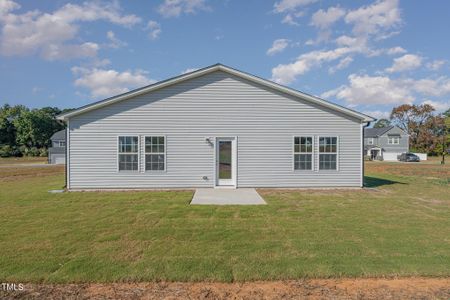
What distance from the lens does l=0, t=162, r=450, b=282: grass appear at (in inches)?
172

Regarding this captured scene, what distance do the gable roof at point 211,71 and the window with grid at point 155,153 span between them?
1.97 m

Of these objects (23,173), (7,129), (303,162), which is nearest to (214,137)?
(303,162)

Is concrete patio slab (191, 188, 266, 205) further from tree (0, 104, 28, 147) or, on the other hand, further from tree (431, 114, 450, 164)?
tree (431, 114, 450, 164)

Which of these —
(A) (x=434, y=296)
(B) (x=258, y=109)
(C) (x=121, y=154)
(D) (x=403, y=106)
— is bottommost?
(A) (x=434, y=296)

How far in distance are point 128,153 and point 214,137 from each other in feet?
11.9

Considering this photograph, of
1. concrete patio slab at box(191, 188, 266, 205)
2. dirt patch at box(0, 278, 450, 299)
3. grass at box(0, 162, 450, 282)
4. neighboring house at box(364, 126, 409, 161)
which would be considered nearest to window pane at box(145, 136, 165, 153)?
concrete patio slab at box(191, 188, 266, 205)

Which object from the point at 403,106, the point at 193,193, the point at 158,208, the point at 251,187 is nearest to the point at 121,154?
the point at 193,193

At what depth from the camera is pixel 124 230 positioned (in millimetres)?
6371

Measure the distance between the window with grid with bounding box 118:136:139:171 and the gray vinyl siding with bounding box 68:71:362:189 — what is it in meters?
0.21

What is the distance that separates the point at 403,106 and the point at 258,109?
230ft

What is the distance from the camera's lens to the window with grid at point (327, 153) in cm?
1269

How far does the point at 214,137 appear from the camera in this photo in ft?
40.5

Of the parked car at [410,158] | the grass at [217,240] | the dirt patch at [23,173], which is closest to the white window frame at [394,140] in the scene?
the parked car at [410,158]

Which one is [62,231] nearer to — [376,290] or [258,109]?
[376,290]
